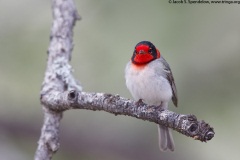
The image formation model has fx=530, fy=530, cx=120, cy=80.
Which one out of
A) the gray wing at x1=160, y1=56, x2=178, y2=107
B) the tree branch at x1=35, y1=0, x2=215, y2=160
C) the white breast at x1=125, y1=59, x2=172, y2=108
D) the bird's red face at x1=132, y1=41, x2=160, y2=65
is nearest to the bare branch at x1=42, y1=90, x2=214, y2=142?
the tree branch at x1=35, y1=0, x2=215, y2=160

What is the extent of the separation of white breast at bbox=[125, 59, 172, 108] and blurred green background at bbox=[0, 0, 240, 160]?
29 cm

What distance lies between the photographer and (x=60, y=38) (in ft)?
12.6

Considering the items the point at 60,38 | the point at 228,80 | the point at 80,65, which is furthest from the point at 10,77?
the point at 228,80

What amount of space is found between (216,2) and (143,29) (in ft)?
2.19

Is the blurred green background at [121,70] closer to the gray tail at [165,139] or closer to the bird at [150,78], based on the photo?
the gray tail at [165,139]

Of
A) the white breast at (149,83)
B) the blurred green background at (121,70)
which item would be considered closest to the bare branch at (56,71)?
the white breast at (149,83)

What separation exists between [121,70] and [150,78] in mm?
787

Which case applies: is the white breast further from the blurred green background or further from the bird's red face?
the blurred green background

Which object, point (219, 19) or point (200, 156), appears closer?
point (200, 156)

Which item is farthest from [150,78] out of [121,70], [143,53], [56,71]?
[121,70]

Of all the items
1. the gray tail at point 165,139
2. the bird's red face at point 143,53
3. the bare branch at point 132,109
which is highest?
the bird's red face at point 143,53

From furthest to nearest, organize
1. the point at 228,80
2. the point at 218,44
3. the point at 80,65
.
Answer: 1. the point at 80,65
2. the point at 218,44
3. the point at 228,80

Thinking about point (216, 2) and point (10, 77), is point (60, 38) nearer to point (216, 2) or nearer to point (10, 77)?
point (10, 77)

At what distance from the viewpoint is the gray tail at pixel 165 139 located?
4.02m
